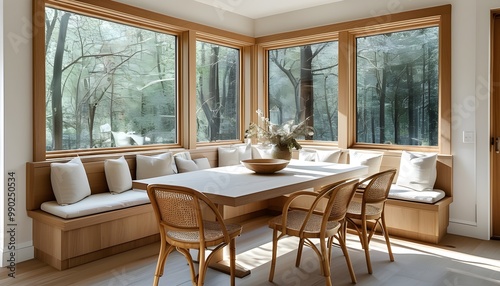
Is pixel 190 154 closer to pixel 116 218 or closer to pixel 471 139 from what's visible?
pixel 116 218

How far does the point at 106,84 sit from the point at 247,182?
7.21ft

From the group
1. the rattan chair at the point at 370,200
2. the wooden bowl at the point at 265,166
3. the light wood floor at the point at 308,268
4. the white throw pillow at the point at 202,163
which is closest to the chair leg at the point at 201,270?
the light wood floor at the point at 308,268

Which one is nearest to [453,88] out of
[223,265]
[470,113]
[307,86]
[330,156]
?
[470,113]

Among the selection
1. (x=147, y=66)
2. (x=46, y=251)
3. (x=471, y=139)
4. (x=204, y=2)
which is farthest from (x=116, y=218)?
(x=471, y=139)

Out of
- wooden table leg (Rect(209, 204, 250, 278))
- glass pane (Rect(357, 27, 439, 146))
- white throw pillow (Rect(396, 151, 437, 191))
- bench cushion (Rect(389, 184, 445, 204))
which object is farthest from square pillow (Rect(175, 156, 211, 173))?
white throw pillow (Rect(396, 151, 437, 191))

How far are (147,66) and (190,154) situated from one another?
1156 mm

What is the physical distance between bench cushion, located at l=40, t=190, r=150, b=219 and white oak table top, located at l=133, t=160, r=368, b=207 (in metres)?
0.64

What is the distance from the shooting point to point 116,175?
160 inches

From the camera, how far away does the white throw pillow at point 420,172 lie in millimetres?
4277

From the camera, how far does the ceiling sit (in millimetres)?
5176

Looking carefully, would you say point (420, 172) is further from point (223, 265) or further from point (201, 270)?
point (201, 270)

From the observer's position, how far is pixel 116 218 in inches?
145

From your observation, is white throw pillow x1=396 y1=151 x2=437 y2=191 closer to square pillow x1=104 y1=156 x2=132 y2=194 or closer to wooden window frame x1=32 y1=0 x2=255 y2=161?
wooden window frame x1=32 y1=0 x2=255 y2=161

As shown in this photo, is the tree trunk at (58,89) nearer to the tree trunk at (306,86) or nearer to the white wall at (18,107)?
the white wall at (18,107)
